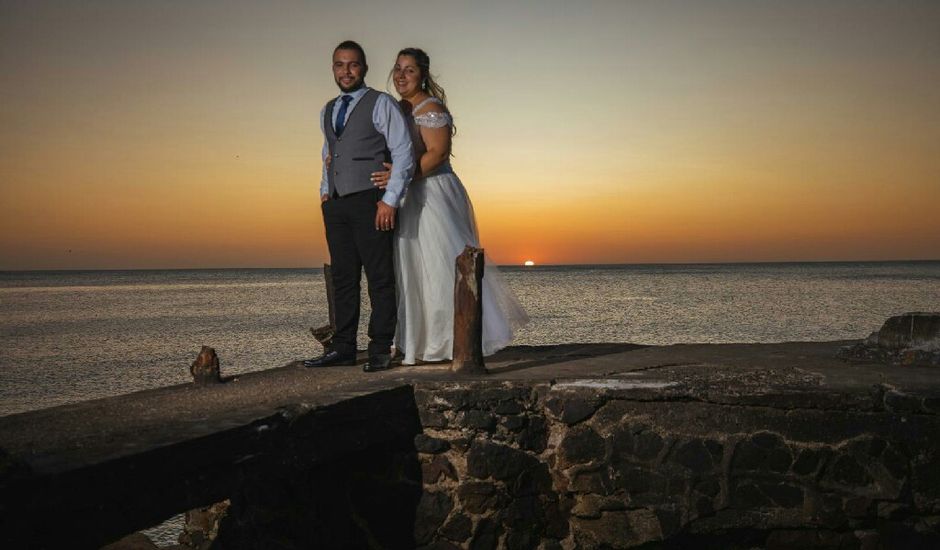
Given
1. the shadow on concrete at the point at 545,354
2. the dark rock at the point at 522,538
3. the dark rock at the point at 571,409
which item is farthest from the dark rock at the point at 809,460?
the shadow on concrete at the point at 545,354

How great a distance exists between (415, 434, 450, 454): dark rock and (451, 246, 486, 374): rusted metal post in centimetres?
54

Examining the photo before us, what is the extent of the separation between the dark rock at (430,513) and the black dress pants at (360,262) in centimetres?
114

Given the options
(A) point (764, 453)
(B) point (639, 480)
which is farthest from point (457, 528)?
(A) point (764, 453)

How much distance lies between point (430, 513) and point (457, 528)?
0.59ft

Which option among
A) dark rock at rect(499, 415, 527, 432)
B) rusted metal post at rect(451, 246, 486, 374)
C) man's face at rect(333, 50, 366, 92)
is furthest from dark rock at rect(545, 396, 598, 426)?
man's face at rect(333, 50, 366, 92)

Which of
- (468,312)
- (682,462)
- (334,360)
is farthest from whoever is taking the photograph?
(334,360)

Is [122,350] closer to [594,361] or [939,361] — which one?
[594,361]

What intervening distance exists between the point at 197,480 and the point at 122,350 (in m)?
20.3

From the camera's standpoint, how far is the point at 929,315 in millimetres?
5926

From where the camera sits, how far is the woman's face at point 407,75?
19.5 ft

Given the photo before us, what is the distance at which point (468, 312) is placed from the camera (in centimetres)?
553

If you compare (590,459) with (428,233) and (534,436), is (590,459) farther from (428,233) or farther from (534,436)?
(428,233)

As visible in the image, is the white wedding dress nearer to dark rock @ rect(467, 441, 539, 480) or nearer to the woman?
the woman

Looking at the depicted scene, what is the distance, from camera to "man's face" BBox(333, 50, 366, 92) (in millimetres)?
5699
